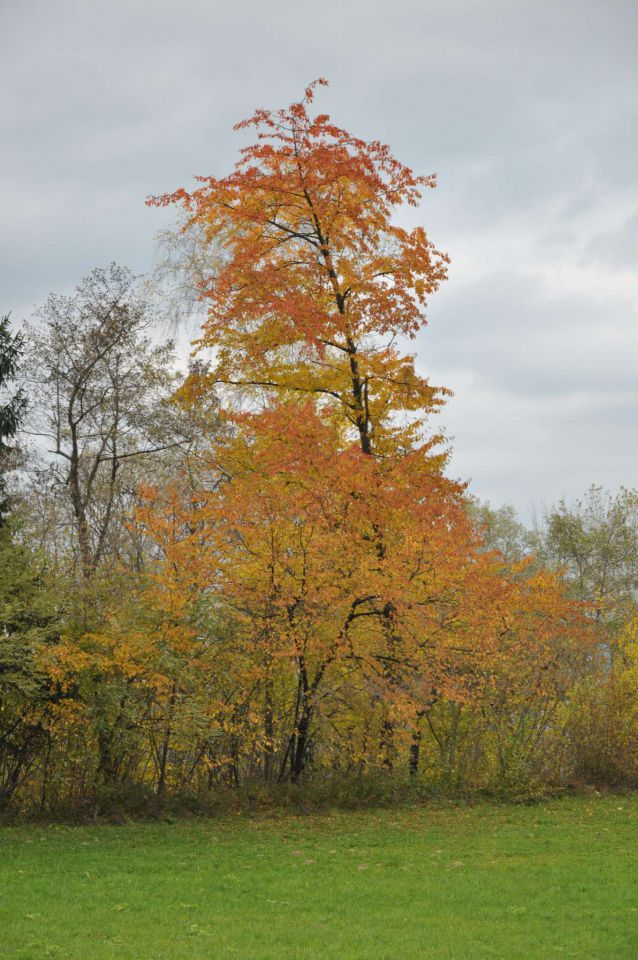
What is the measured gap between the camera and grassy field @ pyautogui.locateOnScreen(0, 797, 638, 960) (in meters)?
7.73

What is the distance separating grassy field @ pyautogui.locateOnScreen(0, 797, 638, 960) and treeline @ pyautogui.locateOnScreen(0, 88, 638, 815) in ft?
5.89

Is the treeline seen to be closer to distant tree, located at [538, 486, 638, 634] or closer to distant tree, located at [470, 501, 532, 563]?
distant tree, located at [538, 486, 638, 634]

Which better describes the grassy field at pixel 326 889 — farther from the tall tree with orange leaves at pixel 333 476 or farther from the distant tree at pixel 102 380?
the distant tree at pixel 102 380

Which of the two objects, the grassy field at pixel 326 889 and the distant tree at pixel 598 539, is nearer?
the grassy field at pixel 326 889

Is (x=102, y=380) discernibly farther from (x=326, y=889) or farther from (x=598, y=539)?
(x=598, y=539)

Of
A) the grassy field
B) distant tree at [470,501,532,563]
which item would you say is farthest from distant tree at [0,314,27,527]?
distant tree at [470,501,532,563]

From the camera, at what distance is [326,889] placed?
9836mm

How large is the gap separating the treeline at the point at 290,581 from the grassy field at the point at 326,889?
1796mm

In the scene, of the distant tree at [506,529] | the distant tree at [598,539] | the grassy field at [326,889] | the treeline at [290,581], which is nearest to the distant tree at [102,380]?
the treeline at [290,581]

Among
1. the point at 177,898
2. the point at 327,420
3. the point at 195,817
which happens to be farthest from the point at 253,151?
the point at 177,898

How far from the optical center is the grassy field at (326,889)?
7734mm

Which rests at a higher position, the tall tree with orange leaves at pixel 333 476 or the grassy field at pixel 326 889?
the tall tree with orange leaves at pixel 333 476

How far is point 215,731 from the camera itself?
13.8m

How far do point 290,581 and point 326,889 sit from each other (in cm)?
552
